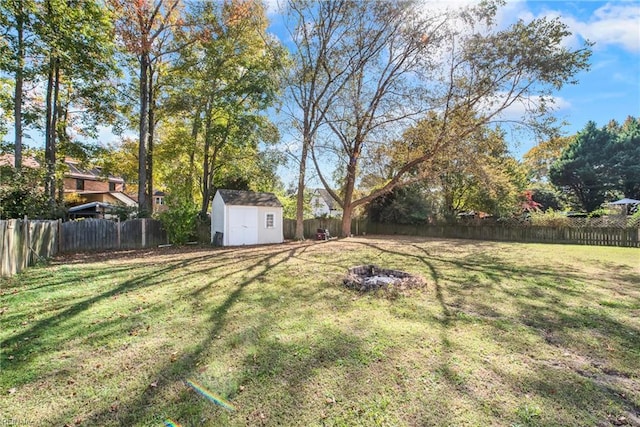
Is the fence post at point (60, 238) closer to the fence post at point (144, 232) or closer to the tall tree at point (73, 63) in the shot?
the tall tree at point (73, 63)

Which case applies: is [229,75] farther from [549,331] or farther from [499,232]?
[499,232]

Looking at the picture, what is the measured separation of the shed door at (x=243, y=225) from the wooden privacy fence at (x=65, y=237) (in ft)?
10.0

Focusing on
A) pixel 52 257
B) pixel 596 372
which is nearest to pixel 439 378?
pixel 596 372

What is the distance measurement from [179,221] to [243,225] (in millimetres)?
2855

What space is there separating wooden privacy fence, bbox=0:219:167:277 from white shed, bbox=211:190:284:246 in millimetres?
2565

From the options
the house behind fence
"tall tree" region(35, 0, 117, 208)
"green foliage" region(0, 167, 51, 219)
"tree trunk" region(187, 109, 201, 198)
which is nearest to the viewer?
the house behind fence

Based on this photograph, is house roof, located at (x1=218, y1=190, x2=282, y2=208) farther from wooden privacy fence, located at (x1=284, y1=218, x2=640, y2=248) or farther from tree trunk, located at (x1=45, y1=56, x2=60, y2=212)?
tree trunk, located at (x1=45, y1=56, x2=60, y2=212)

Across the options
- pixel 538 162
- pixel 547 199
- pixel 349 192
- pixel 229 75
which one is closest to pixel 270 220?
pixel 349 192

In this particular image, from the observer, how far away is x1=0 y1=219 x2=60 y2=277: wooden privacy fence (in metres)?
6.11

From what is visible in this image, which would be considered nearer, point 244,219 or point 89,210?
point 244,219

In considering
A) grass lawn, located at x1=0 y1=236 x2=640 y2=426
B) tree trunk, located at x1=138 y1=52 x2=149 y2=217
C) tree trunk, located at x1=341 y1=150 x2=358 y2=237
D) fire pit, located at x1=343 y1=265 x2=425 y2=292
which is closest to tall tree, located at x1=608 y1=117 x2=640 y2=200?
tree trunk, located at x1=341 y1=150 x2=358 y2=237

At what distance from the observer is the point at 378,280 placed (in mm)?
5848

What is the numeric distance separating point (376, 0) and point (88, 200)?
28.8 meters

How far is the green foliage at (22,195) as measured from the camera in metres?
9.23
